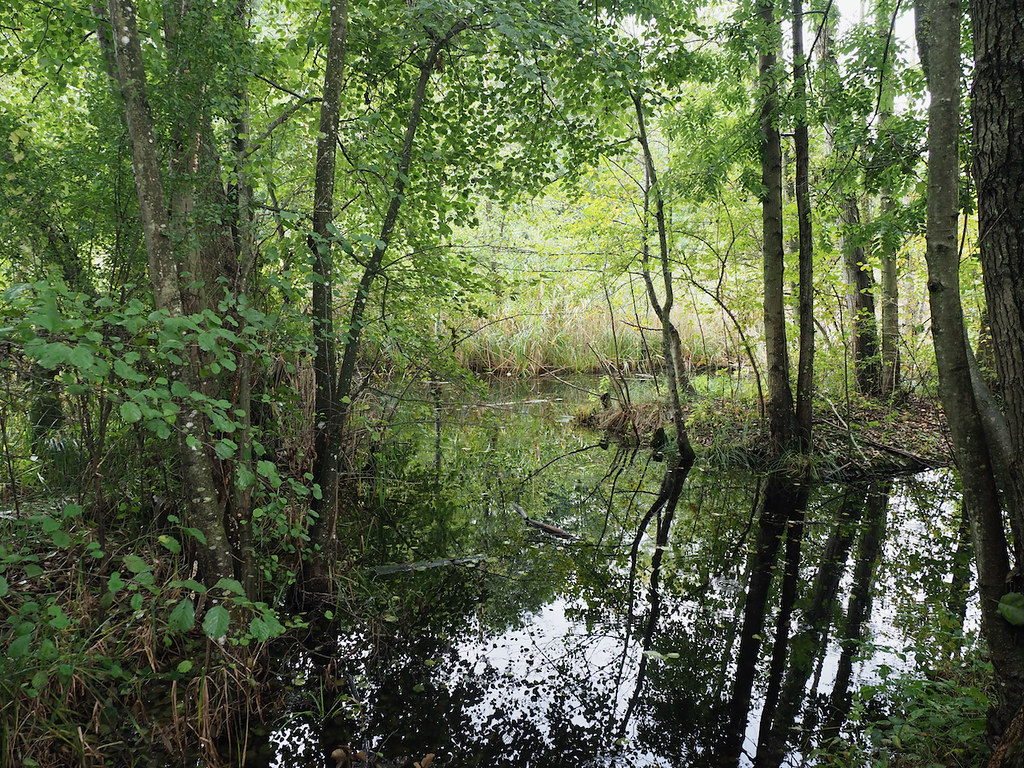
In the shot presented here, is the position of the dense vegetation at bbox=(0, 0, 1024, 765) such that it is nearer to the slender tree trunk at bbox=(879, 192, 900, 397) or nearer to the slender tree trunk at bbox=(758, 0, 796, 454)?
the slender tree trunk at bbox=(758, 0, 796, 454)

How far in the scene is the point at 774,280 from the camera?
20.7 ft

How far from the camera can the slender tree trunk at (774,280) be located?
607 cm

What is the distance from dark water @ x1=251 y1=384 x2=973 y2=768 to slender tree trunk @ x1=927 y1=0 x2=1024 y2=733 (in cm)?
86

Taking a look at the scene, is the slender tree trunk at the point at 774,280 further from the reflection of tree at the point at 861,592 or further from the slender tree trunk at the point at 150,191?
the slender tree trunk at the point at 150,191

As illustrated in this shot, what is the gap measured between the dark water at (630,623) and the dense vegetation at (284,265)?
1.40 ft

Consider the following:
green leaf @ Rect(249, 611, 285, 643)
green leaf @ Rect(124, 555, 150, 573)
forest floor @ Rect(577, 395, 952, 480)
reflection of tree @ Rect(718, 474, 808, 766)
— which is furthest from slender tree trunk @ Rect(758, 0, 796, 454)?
green leaf @ Rect(124, 555, 150, 573)

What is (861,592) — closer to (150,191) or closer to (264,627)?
(264,627)

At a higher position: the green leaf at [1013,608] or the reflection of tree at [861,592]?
the green leaf at [1013,608]

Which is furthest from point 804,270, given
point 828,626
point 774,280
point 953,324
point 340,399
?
point 340,399

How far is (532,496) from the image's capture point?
5770mm

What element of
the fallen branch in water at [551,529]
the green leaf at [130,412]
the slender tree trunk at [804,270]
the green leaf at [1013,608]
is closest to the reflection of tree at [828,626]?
the green leaf at [1013,608]

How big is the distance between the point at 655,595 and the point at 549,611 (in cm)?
72

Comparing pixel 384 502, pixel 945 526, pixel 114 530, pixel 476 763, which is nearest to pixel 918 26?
pixel 945 526

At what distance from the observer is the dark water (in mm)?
2564
